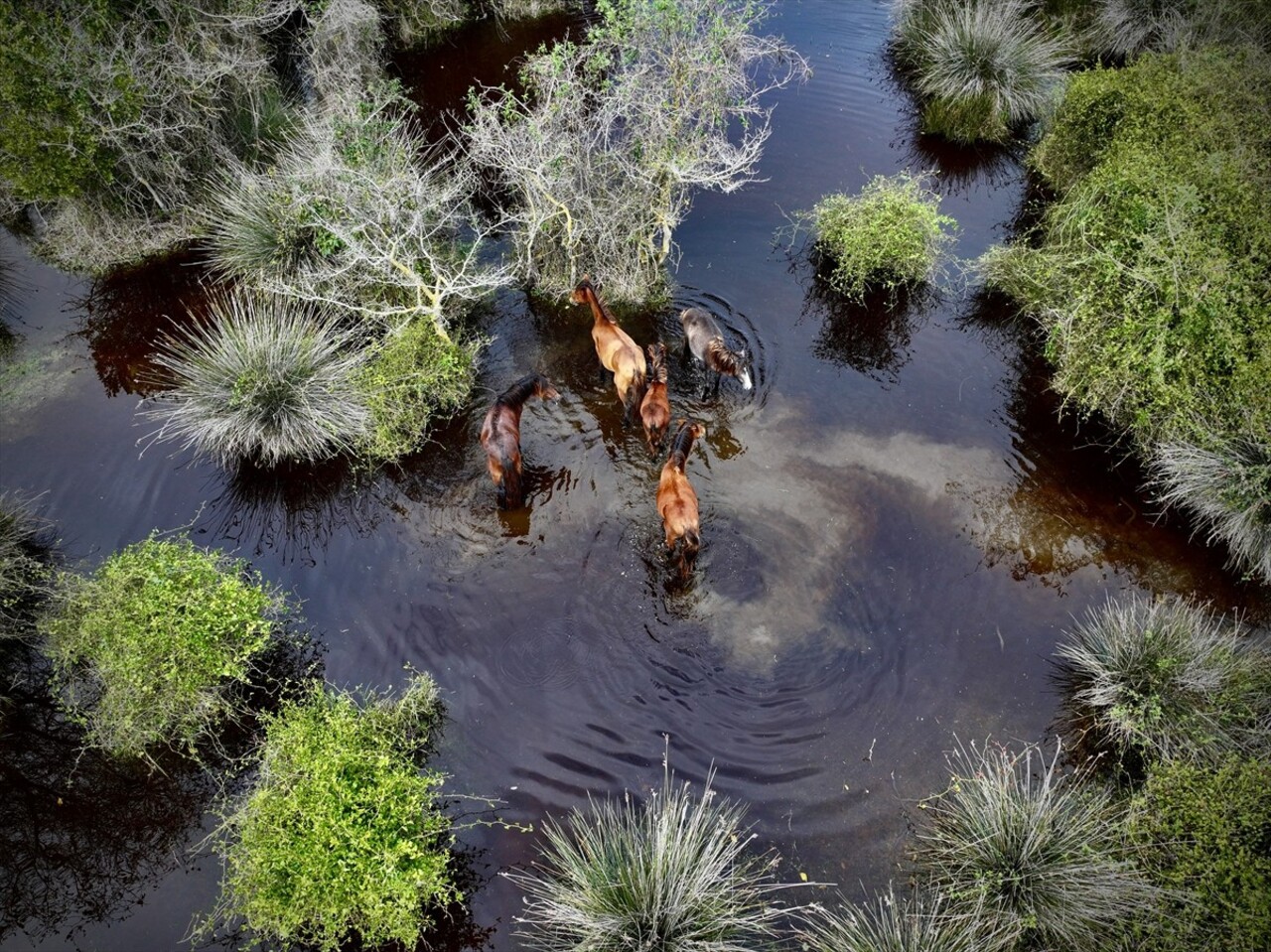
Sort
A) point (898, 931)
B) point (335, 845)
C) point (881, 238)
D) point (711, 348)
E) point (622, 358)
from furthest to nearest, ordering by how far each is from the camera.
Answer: point (881, 238), point (711, 348), point (622, 358), point (335, 845), point (898, 931)

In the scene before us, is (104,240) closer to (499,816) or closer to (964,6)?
(499,816)

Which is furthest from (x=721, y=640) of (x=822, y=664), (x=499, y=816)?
(x=499, y=816)

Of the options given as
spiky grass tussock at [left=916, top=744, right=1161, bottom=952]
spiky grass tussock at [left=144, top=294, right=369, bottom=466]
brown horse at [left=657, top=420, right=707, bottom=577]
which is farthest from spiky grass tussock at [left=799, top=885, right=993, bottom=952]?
spiky grass tussock at [left=144, top=294, right=369, bottom=466]

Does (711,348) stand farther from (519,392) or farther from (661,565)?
(661,565)

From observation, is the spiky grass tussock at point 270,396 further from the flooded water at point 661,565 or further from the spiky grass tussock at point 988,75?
the spiky grass tussock at point 988,75

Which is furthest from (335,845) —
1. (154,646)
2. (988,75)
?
(988,75)

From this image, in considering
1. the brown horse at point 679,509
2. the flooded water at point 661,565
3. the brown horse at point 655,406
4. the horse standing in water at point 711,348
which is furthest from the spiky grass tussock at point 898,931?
the horse standing in water at point 711,348
